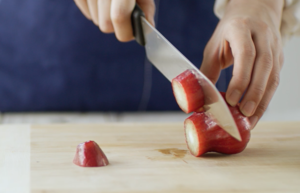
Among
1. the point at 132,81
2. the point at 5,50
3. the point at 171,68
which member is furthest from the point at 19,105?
the point at 171,68

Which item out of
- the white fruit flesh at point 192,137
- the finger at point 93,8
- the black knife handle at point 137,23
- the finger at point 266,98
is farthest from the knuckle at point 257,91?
the finger at point 93,8

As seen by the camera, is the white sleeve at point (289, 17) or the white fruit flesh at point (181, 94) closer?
the white fruit flesh at point (181, 94)

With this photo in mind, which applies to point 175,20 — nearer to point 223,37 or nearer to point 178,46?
point 178,46

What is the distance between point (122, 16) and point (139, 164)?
0.62 metres

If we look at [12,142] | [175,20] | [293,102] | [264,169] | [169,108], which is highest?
[175,20]

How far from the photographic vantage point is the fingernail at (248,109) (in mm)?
1125

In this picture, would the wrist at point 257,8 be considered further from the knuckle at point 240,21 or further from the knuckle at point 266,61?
the knuckle at point 266,61

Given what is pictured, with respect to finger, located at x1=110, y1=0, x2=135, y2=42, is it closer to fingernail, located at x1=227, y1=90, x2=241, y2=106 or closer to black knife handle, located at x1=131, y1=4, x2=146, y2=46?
black knife handle, located at x1=131, y1=4, x2=146, y2=46

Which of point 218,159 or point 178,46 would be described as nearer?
point 218,159

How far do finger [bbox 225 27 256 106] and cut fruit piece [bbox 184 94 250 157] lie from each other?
0.06 metres

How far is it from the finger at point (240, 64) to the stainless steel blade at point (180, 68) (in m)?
0.07

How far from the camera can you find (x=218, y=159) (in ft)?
3.70

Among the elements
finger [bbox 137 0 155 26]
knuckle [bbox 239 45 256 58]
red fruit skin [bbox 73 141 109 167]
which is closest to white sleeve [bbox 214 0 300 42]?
finger [bbox 137 0 155 26]

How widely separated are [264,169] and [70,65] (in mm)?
1715
